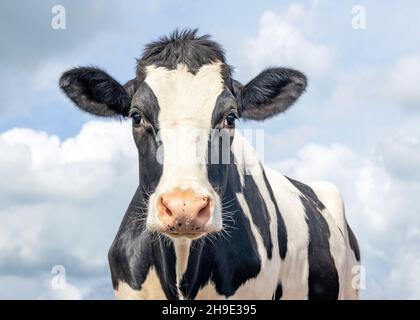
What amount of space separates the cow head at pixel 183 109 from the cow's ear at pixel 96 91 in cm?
1

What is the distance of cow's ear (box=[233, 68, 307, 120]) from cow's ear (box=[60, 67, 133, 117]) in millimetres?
1397

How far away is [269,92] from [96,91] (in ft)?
7.05

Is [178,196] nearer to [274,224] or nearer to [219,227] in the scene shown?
[219,227]

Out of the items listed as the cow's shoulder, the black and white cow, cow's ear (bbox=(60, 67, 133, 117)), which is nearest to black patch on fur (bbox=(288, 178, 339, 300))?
the black and white cow

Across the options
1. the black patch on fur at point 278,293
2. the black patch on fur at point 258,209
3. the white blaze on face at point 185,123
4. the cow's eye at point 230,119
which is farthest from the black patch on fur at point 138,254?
the black patch on fur at point 278,293

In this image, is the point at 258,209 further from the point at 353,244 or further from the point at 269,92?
the point at 353,244

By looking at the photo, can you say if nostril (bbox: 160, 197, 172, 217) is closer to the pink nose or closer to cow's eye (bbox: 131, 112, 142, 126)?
the pink nose

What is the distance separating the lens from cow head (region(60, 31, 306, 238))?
7.98 metres

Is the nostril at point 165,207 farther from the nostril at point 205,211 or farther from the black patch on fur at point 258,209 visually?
the black patch on fur at point 258,209

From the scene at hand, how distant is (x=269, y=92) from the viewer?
34.0 ft

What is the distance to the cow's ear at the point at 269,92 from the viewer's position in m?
10.2
